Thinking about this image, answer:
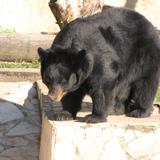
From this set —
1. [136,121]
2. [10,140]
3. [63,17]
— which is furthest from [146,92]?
[63,17]

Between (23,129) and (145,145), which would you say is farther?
(23,129)

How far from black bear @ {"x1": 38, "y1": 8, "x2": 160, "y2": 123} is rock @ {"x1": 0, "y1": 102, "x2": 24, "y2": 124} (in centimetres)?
179

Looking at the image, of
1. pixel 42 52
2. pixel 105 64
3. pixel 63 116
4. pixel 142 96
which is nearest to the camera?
pixel 42 52

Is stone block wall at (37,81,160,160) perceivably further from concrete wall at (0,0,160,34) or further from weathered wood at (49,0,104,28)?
concrete wall at (0,0,160,34)

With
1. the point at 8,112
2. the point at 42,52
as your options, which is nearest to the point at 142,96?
the point at 42,52

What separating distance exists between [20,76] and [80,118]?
2995mm

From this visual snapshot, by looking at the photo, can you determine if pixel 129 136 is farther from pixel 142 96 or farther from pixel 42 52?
pixel 42 52

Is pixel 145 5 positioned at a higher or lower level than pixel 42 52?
lower

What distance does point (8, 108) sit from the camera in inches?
324

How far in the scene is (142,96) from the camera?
6609 mm

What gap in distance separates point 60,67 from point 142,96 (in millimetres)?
1462

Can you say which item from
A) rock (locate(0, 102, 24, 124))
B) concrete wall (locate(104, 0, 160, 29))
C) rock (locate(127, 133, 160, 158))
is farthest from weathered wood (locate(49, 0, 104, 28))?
concrete wall (locate(104, 0, 160, 29))

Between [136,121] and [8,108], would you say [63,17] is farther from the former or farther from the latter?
[136,121]

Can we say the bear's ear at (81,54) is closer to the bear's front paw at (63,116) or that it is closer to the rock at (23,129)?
the bear's front paw at (63,116)
